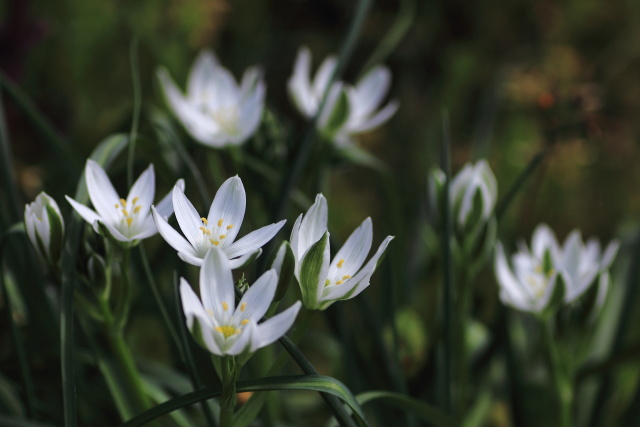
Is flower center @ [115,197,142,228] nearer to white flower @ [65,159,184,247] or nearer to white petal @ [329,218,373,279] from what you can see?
white flower @ [65,159,184,247]

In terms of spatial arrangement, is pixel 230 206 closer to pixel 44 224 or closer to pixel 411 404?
pixel 44 224

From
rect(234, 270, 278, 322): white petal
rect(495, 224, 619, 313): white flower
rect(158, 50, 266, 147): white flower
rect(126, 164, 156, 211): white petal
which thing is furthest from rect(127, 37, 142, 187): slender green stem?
rect(495, 224, 619, 313): white flower

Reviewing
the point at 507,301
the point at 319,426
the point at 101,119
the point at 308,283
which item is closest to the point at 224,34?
the point at 101,119

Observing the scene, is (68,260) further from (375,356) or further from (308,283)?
(375,356)

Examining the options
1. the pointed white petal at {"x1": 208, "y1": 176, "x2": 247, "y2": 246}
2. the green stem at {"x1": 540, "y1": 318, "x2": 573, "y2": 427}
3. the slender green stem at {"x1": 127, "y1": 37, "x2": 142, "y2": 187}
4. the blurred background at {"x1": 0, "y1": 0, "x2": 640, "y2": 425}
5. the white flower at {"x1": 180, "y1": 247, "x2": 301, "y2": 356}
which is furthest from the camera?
the blurred background at {"x1": 0, "y1": 0, "x2": 640, "y2": 425}

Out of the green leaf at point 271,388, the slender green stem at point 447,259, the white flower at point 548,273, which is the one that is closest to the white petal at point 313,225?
the green leaf at point 271,388

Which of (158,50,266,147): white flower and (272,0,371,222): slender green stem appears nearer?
(272,0,371,222): slender green stem
